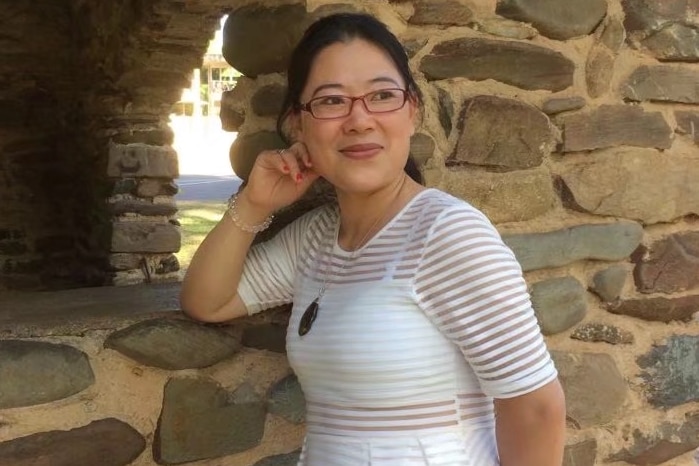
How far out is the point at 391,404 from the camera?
3.94 ft

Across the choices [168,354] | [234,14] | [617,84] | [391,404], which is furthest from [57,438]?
[617,84]

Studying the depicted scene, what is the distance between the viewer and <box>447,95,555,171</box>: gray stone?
1.71 metres

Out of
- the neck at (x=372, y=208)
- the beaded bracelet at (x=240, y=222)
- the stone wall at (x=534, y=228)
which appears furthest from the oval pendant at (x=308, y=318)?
the stone wall at (x=534, y=228)

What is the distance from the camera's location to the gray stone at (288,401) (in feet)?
5.47

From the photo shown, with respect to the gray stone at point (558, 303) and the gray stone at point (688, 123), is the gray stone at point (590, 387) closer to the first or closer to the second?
the gray stone at point (558, 303)

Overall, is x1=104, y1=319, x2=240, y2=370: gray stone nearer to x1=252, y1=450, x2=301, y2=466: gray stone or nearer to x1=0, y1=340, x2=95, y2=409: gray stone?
x1=0, y1=340, x2=95, y2=409: gray stone

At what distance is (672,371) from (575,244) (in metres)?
0.45

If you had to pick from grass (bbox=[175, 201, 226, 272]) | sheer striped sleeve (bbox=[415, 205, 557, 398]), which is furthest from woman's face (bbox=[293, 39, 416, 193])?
grass (bbox=[175, 201, 226, 272])

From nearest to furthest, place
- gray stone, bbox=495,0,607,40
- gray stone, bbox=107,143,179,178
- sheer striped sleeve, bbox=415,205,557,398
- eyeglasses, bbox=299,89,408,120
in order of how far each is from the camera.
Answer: sheer striped sleeve, bbox=415,205,557,398
eyeglasses, bbox=299,89,408,120
gray stone, bbox=495,0,607,40
gray stone, bbox=107,143,179,178

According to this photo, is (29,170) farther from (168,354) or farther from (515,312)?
(515,312)

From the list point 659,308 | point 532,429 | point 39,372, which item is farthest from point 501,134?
point 39,372

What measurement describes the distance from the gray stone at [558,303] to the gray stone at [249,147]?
25.4 inches

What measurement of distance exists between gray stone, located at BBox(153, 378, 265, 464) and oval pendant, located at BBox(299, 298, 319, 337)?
37 centimetres

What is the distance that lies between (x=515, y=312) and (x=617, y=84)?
3.12 ft
